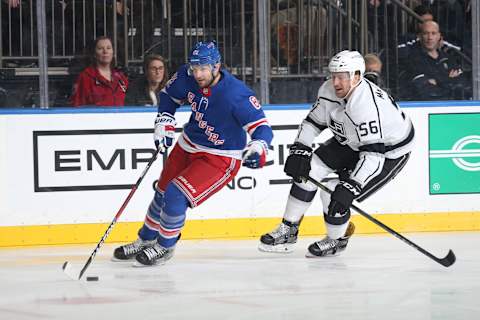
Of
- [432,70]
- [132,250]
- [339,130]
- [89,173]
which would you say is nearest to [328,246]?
[339,130]

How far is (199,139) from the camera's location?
18.7ft

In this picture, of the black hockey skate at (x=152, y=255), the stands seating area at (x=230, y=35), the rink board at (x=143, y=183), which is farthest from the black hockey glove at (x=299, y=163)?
the stands seating area at (x=230, y=35)

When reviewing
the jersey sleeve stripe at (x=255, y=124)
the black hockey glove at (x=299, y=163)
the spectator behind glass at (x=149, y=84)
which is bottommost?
the black hockey glove at (x=299, y=163)

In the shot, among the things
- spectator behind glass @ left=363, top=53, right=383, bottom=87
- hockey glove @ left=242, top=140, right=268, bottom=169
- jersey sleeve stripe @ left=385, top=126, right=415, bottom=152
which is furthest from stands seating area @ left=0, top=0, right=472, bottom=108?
hockey glove @ left=242, top=140, right=268, bottom=169

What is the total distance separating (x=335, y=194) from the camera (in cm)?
552

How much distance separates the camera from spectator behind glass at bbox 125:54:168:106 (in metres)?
6.74

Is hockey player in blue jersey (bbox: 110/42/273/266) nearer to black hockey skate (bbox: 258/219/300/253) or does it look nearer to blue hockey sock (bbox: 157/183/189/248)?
blue hockey sock (bbox: 157/183/189/248)

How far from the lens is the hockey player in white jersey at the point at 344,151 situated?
18.2ft

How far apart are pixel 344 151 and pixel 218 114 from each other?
0.68 metres

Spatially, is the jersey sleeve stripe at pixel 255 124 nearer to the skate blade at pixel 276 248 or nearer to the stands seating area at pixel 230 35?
the skate blade at pixel 276 248

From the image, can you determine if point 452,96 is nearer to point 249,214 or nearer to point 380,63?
point 380,63

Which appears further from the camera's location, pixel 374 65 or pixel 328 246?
pixel 374 65

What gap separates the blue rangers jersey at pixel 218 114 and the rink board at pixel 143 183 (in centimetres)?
88

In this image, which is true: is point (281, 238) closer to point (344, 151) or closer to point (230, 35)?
point (344, 151)
